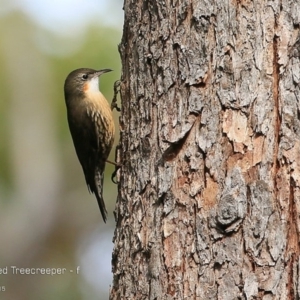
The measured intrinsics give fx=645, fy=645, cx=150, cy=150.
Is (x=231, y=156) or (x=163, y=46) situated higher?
(x=163, y=46)

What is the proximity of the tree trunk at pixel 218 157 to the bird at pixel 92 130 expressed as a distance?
7.41 ft

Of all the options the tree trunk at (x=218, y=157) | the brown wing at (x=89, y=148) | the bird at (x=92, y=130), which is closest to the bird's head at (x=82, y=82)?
the bird at (x=92, y=130)

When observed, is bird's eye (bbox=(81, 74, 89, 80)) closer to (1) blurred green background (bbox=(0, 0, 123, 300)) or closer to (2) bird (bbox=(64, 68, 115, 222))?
(2) bird (bbox=(64, 68, 115, 222))

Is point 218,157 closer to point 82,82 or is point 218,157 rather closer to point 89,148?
point 89,148

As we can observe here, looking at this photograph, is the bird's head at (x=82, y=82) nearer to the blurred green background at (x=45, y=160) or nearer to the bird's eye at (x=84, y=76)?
the bird's eye at (x=84, y=76)

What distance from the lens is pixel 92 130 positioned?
4840 mm

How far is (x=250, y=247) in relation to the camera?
2264mm

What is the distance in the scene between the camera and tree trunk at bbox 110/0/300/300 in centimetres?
227

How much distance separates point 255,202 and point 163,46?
0.72 m

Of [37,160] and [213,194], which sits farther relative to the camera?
[37,160]

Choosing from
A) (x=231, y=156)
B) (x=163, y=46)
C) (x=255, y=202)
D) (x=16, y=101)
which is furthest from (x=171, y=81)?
(x=16, y=101)

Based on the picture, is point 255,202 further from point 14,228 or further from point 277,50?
point 14,228

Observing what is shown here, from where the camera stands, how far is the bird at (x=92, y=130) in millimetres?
4832

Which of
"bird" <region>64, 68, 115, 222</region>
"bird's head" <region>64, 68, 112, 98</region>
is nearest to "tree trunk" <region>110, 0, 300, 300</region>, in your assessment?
"bird" <region>64, 68, 115, 222</region>
